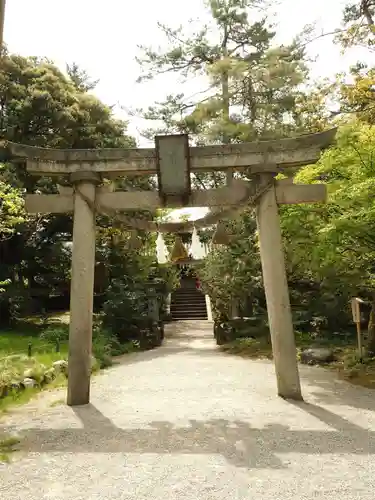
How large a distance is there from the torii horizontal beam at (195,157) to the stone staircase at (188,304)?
17.7 meters

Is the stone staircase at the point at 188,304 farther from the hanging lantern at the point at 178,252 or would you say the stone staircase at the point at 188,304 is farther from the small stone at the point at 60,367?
the hanging lantern at the point at 178,252

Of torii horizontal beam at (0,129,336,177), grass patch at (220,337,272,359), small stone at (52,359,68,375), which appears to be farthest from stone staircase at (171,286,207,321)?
torii horizontal beam at (0,129,336,177)

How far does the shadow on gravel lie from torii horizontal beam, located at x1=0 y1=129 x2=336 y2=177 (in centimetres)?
402

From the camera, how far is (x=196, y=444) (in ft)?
16.2

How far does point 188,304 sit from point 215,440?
2104 cm

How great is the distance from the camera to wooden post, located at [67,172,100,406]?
673 cm

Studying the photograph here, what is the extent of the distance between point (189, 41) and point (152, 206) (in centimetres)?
1567

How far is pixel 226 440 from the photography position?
508cm

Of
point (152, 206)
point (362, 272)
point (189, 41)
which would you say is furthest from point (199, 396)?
point (189, 41)

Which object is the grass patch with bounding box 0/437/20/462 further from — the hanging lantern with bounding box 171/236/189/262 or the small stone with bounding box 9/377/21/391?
the hanging lantern with bounding box 171/236/189/262

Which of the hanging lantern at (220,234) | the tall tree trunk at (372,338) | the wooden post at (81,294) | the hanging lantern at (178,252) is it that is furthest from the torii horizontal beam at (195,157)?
the tall tree trunk at (372,338)

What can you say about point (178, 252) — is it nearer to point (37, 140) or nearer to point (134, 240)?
point (134, 240)

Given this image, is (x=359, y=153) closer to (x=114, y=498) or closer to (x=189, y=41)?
(x=114, y=498)

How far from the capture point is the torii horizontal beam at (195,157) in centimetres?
706
